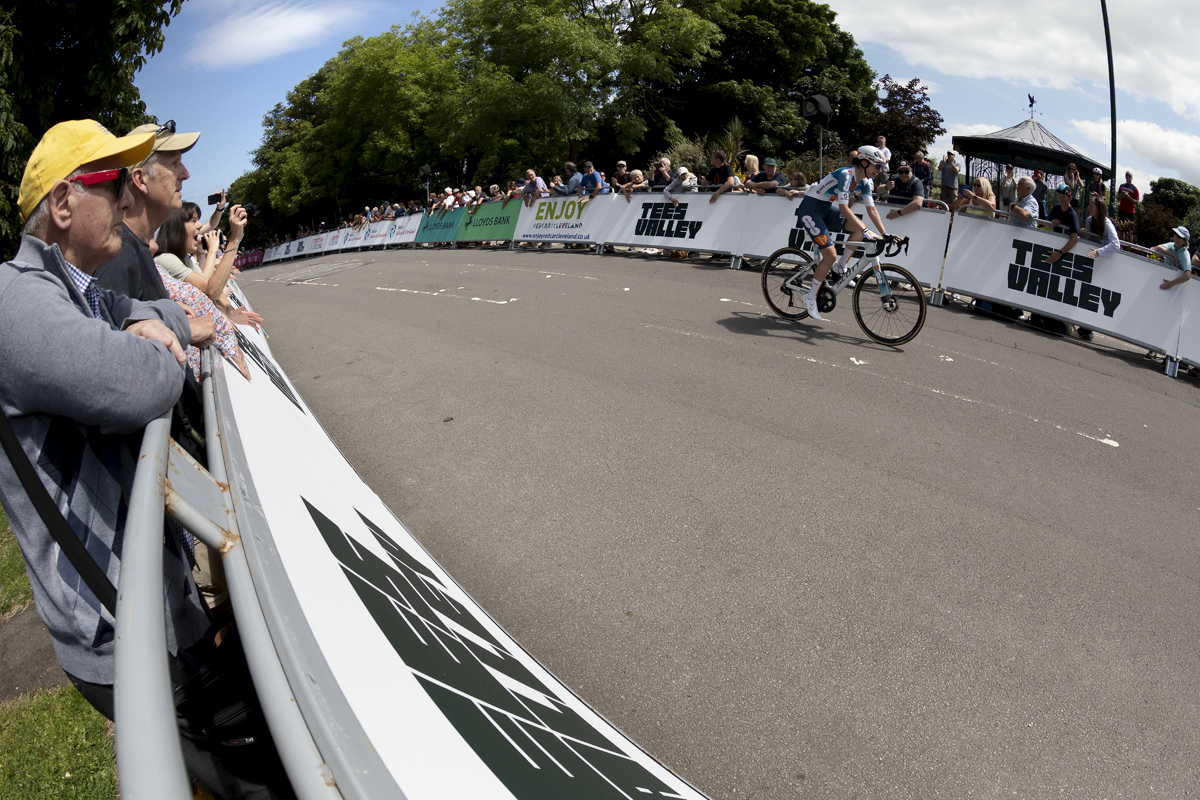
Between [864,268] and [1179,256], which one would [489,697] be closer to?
[864,268]

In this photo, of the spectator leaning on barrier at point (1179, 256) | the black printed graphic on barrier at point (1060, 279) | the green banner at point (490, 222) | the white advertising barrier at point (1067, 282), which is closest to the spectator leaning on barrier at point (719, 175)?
the white advertising barrier at point (1067, 282)

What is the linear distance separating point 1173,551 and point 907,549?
1.82 metres

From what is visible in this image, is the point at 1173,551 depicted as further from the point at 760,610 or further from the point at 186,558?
the point at 186,558

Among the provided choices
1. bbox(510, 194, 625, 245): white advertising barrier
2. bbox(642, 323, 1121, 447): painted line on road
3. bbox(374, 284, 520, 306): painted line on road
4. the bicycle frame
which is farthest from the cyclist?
bbox(510, 194, 625, 245): white advertising barrier

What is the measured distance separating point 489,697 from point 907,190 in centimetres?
1418

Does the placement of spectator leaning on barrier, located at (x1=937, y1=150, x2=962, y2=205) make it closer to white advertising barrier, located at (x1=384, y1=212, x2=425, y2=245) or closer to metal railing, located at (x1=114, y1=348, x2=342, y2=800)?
metal railing, located at (x1=114, y1=348, x2=342, y2=800)

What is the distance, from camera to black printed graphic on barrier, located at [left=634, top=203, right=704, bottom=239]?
640 inches

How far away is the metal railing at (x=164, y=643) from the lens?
101 cm

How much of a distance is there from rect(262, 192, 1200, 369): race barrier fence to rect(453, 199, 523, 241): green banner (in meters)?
4.42

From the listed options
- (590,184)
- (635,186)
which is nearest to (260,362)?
(635,186)

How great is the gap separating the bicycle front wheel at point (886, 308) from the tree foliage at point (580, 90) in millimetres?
24036

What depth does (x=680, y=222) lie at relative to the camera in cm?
1647

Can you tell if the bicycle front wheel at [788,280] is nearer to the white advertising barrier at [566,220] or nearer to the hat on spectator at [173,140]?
the hat on spectator at [173,140]

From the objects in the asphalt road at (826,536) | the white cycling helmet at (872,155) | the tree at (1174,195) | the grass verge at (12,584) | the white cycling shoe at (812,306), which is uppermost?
the tree at (1174,195)
